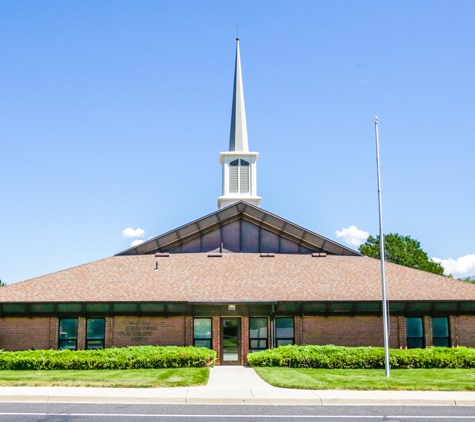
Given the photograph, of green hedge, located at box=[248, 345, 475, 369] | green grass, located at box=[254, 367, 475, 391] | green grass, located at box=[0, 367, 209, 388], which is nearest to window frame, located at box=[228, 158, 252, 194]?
green hedge, located at box=[248, 345, 475, 369]

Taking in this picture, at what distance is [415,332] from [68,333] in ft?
51.4

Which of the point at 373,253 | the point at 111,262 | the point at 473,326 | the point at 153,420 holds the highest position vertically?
the point at 373,253

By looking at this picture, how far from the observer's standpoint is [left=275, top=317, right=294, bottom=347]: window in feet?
89.8

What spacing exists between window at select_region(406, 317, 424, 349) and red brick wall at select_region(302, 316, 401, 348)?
2.98ft

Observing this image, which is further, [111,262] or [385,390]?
[111,262]

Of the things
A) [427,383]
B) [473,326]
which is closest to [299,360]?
[427,383]

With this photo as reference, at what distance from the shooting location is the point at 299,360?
75.8 ft

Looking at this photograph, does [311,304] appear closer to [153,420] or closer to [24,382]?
[24,382]

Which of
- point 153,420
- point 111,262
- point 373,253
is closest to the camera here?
point 153,420

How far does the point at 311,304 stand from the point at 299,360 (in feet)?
13.6

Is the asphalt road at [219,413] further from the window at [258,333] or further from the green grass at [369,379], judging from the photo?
the window at [258,333]

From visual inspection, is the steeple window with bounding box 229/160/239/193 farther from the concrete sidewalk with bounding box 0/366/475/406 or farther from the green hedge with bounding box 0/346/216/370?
the concrete sidewalk with bounding box 0/366/475/406

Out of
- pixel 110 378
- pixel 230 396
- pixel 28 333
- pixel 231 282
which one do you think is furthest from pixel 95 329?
pixel 230 396

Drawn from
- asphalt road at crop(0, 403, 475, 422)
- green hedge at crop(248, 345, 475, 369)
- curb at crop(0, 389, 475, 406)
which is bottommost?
asphalt road at crop(0, 403, 475, 422)
